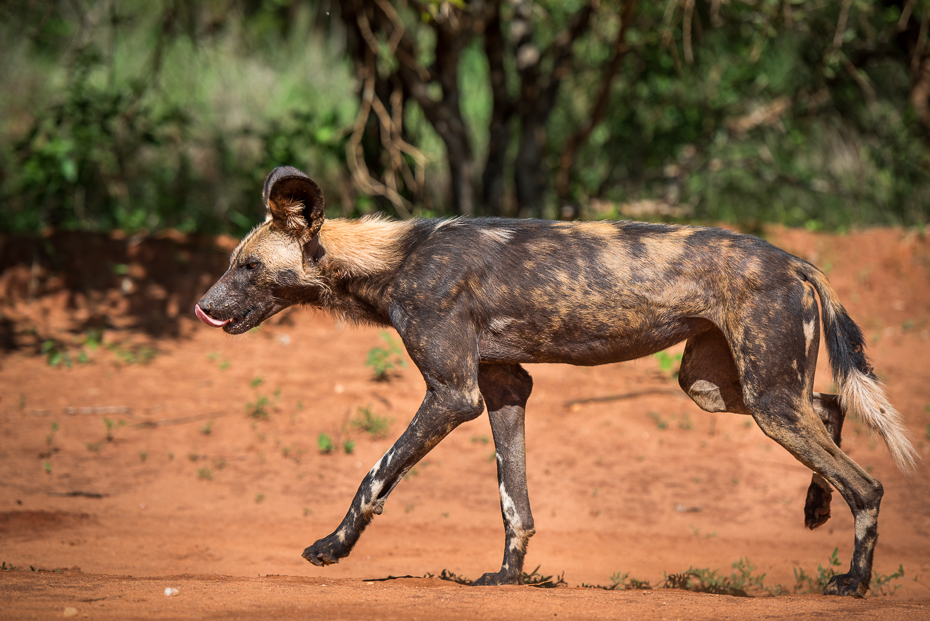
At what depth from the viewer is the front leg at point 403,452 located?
3.90 m

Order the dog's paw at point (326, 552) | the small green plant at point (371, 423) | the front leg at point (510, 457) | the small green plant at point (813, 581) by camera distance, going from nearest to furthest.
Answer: the dog's paw at point (326, 552) → the front leg at point (510, 457) → the small green plant at point (813, 581) → the small green plant at point (371, 423)

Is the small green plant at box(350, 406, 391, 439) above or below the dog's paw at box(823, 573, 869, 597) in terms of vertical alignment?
below

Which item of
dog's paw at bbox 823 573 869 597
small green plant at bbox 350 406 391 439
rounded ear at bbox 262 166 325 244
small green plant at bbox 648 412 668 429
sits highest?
rounded ear at bbox 262 166 325 244

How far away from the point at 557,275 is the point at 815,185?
8621 mm

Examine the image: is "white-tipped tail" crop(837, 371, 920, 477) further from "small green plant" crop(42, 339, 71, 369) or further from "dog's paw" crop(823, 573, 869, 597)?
"small green plant" crop(42, 339, 71, 369)

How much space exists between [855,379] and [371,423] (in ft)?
12.6

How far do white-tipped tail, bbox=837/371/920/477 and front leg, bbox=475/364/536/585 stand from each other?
1.68 meters

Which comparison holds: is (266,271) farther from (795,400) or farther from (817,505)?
(817,505)

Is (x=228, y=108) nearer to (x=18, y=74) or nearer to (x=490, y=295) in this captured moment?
(x=18, y=74)

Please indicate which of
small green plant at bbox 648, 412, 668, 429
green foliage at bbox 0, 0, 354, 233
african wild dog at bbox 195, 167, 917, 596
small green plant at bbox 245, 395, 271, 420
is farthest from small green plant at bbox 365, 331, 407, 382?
african wild dog at bbox 195, 167, 917, 596

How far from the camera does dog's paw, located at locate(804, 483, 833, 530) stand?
14.5ft

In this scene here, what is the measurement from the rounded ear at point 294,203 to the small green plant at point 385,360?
336 cm

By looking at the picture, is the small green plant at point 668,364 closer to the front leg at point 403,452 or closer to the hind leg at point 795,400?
the hind leg at point 795,400


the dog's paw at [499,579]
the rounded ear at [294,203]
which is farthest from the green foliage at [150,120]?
the dog's paw at [499,579]
